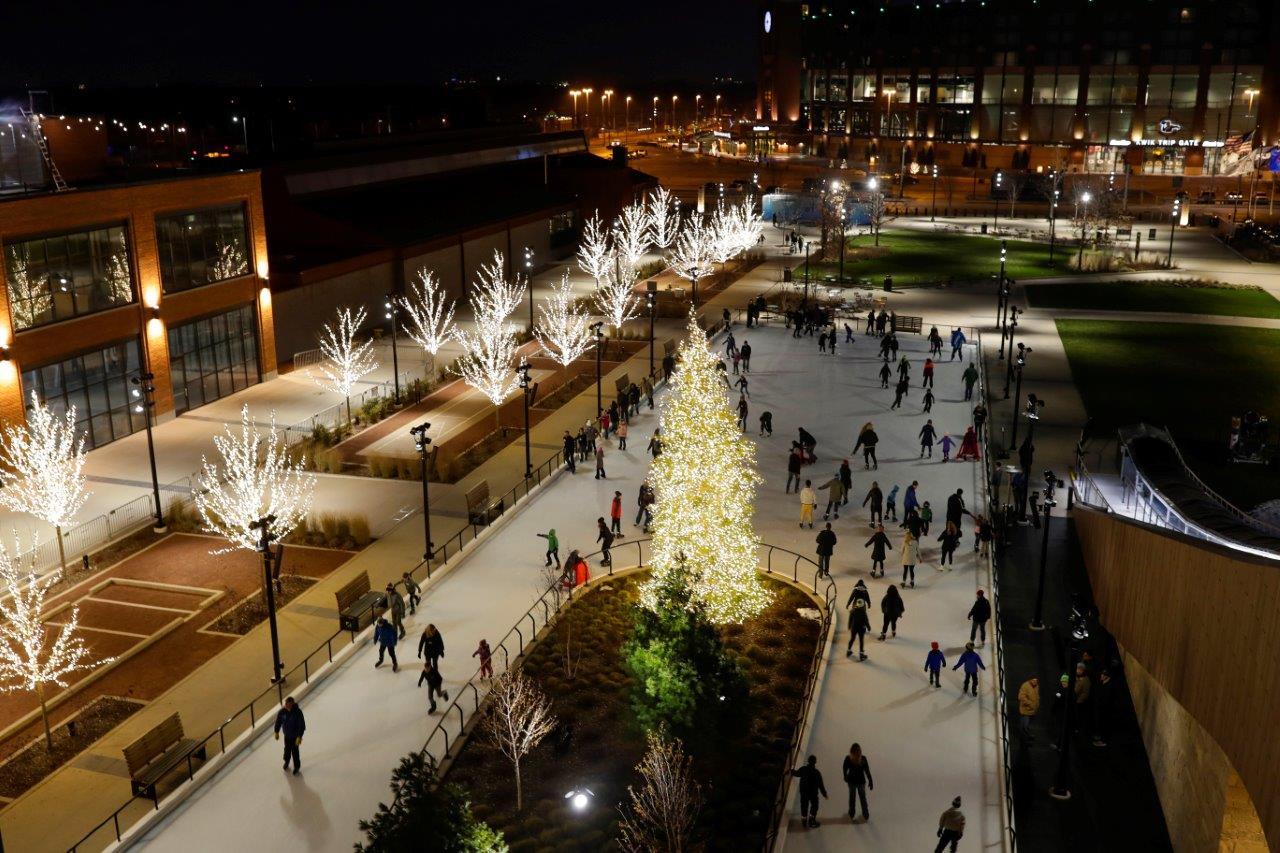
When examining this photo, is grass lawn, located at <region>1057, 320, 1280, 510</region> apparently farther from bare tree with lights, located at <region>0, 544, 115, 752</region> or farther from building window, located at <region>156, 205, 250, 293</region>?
building window, located at <region>156, 205, 250, 293</region>

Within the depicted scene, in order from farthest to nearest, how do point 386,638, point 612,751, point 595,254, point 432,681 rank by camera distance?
point 595,254, point 386,638, point 432,681, point 612,751

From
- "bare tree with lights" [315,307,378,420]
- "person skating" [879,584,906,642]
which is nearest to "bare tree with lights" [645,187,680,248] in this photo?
"bare tree with lights" [315,307,378,420]

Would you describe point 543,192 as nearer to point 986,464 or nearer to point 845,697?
point 986,464

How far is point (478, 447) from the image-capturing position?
3153cm

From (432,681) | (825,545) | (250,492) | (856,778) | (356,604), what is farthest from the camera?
(825,545)

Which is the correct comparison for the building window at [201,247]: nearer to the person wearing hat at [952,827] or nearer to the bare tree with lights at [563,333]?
the bare tree with lights at [563,333]

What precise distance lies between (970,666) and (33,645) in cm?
1496

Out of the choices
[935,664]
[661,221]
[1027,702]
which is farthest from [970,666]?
[661,221]

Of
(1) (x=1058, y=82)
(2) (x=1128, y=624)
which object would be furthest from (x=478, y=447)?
(1) (x=1058, y=82)

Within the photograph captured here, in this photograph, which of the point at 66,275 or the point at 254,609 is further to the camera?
the point at 66,275

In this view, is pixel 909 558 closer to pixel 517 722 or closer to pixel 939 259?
pixel 517 722

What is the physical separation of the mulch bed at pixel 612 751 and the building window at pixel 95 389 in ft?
61.7

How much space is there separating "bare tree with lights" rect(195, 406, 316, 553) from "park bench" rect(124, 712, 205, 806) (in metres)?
3.57

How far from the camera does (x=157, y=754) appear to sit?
1551cm
